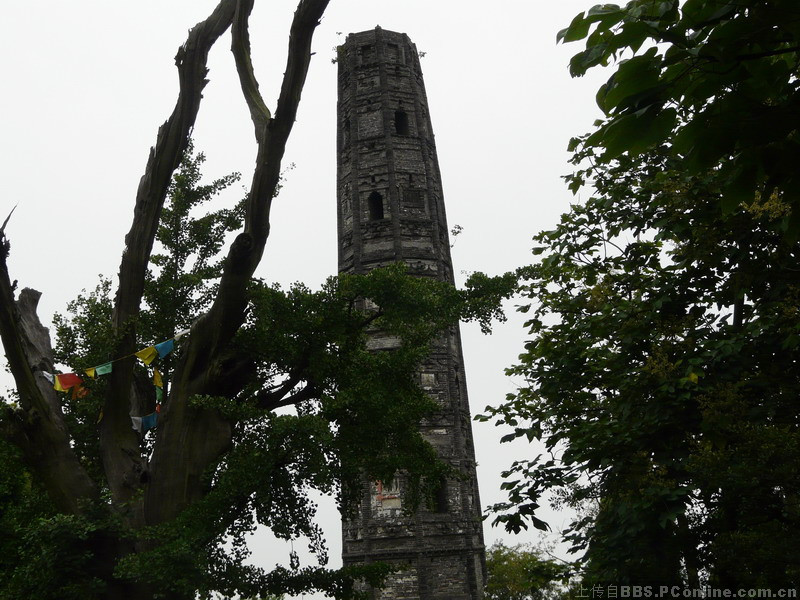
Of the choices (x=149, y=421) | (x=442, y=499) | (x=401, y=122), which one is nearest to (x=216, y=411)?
(x=149, y=421)

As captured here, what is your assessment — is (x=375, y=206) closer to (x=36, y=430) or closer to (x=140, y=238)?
(x=140, y=238)

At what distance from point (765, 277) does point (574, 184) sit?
202 cm

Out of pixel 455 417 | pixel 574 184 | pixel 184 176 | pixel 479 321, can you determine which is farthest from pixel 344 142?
pixel 574 184

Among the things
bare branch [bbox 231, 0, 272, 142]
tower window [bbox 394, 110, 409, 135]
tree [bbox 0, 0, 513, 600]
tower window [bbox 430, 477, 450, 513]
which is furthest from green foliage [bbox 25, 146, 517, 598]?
tower window [bbox 394, 110, 409, 135]

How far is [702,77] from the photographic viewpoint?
3.08 metres

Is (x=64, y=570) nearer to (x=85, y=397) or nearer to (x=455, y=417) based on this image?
(x=85, y=397)

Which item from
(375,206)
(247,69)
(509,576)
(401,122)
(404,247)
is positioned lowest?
(509,576)

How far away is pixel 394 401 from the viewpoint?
40.3ft

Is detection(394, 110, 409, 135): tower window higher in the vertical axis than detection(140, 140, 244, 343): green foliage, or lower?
higher

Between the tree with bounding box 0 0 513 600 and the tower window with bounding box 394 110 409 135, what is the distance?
1737 cm

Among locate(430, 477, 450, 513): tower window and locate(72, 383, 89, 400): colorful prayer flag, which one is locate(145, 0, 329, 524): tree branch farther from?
locate(430, 477, 450, 513): tower window

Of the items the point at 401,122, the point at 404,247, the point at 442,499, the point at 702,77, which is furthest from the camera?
the point at 401,122

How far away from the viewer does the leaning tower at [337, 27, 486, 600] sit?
80.2 ft

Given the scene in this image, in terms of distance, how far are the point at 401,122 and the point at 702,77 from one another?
93.4ft
